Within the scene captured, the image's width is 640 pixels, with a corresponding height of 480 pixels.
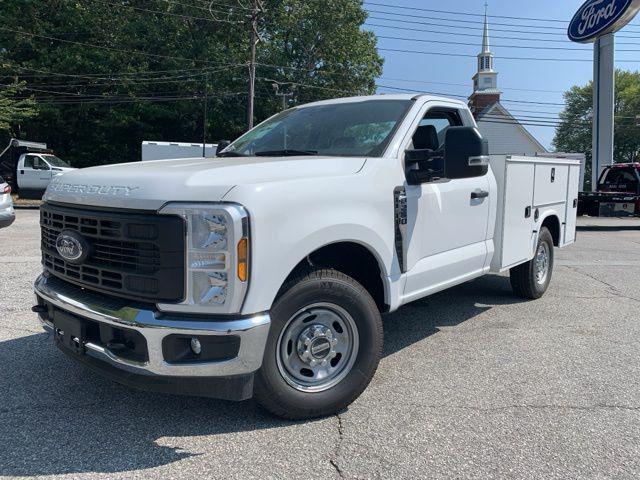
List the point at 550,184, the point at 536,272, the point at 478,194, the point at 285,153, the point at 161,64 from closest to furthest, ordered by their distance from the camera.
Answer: the point at 285,153, the point at 478,194, the point at 550,184, the point at 536,272, the point at 161,64

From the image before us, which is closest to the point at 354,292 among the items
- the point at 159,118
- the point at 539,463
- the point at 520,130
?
the point at 539,463

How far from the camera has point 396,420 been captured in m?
3.30

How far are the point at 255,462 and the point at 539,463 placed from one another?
1.48 meters

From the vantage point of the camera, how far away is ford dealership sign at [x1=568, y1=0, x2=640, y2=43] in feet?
72.8

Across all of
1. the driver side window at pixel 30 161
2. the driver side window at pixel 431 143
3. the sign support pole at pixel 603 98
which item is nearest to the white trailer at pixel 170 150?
the driver side window at pixel 30 161

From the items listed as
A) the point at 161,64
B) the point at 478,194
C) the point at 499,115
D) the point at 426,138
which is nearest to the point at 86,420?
the point at 426,138

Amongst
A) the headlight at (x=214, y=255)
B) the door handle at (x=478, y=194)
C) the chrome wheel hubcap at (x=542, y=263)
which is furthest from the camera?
the chrome wheel hubcap at (x=542, y=263)

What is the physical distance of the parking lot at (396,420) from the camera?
9.14ft

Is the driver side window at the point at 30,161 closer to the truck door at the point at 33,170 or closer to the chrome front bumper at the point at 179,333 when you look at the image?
the truck door at the point at 33,170

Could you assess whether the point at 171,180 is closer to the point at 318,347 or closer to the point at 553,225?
the point at 318,347

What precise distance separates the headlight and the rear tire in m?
4.33

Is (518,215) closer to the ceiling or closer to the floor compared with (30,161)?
closer to the floor

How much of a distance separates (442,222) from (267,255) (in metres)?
1.82

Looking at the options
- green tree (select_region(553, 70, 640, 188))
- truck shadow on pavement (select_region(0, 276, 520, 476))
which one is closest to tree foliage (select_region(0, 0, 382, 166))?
truck shadow on pavement (select_region(0, 276, 520, 476))
